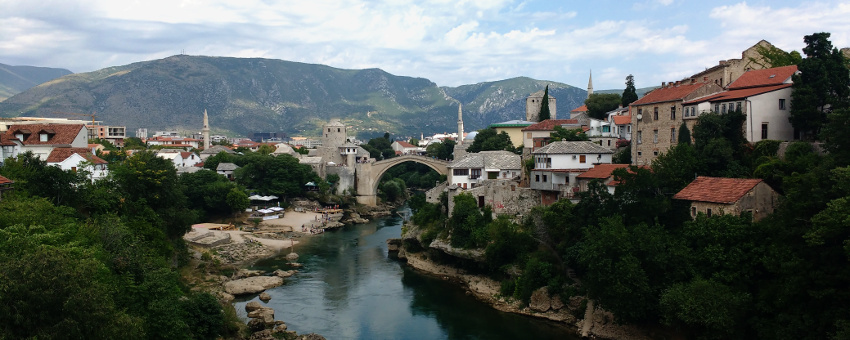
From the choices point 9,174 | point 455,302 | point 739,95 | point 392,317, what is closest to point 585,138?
point 739,95

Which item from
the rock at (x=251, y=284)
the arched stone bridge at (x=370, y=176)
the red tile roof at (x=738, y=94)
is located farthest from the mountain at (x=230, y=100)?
the red tile roof at (x=738, y=94)

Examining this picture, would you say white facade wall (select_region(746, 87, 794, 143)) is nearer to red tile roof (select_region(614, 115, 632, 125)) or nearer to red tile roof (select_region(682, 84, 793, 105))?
red tile roof (select_region(682, 84, 793, 105))

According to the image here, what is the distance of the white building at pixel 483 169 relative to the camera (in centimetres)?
3347

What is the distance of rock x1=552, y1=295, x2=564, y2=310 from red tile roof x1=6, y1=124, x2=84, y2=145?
24.7 m

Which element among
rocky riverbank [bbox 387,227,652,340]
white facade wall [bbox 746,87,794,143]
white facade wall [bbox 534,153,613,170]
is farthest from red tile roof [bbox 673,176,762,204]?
white facade wall [bbox 534,153,613,170]

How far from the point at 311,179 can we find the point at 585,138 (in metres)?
27.5

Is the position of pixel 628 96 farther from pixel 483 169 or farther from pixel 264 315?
pixel 264 315

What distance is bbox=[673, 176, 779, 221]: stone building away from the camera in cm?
1962

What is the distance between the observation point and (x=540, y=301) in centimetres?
2344

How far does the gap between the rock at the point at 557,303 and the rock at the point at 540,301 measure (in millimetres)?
156

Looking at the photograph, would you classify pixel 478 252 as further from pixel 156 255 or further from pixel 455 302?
pixel 156 255

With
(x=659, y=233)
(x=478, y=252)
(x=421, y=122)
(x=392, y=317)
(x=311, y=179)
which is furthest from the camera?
(x=421, y=122)

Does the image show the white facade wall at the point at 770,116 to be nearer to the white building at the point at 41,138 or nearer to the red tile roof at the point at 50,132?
the white building at the point at 41,138

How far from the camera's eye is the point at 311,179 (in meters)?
54.0
